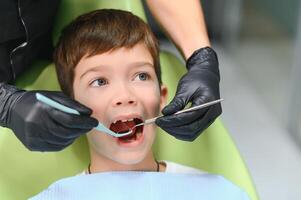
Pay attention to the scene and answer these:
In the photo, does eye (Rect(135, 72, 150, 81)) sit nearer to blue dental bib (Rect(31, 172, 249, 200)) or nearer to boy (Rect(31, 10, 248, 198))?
boy (Rect(31, 10, 248, 198))

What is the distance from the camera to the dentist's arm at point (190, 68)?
114 cm

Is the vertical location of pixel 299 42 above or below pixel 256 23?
above

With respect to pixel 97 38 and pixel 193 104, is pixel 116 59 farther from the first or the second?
pixel 193 104

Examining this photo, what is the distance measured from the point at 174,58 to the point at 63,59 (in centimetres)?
40

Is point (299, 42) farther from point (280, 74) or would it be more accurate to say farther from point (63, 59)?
point (63, 59)

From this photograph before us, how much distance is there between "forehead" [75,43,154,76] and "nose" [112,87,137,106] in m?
0.07

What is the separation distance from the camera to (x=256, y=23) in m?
2.96

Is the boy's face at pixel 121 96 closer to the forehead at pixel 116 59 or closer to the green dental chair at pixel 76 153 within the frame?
the forehead at pixel 116 59

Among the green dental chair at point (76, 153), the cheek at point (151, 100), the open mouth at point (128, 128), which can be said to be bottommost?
the green dental chair at point (76, 153)

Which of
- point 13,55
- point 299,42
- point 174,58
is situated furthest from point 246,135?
point 13,55

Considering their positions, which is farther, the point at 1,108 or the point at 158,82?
the point at 158,82

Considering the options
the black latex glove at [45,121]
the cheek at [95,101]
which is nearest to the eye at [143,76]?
the cheek at [95,101]

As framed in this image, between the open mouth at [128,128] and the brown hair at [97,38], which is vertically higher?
the brown hair at [97,38]

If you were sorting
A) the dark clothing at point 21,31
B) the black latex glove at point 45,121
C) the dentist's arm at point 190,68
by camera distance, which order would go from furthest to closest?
the dark clothing at point 21,31
the dentist's arm at point 190,68
the black latex glove at point 45,121
